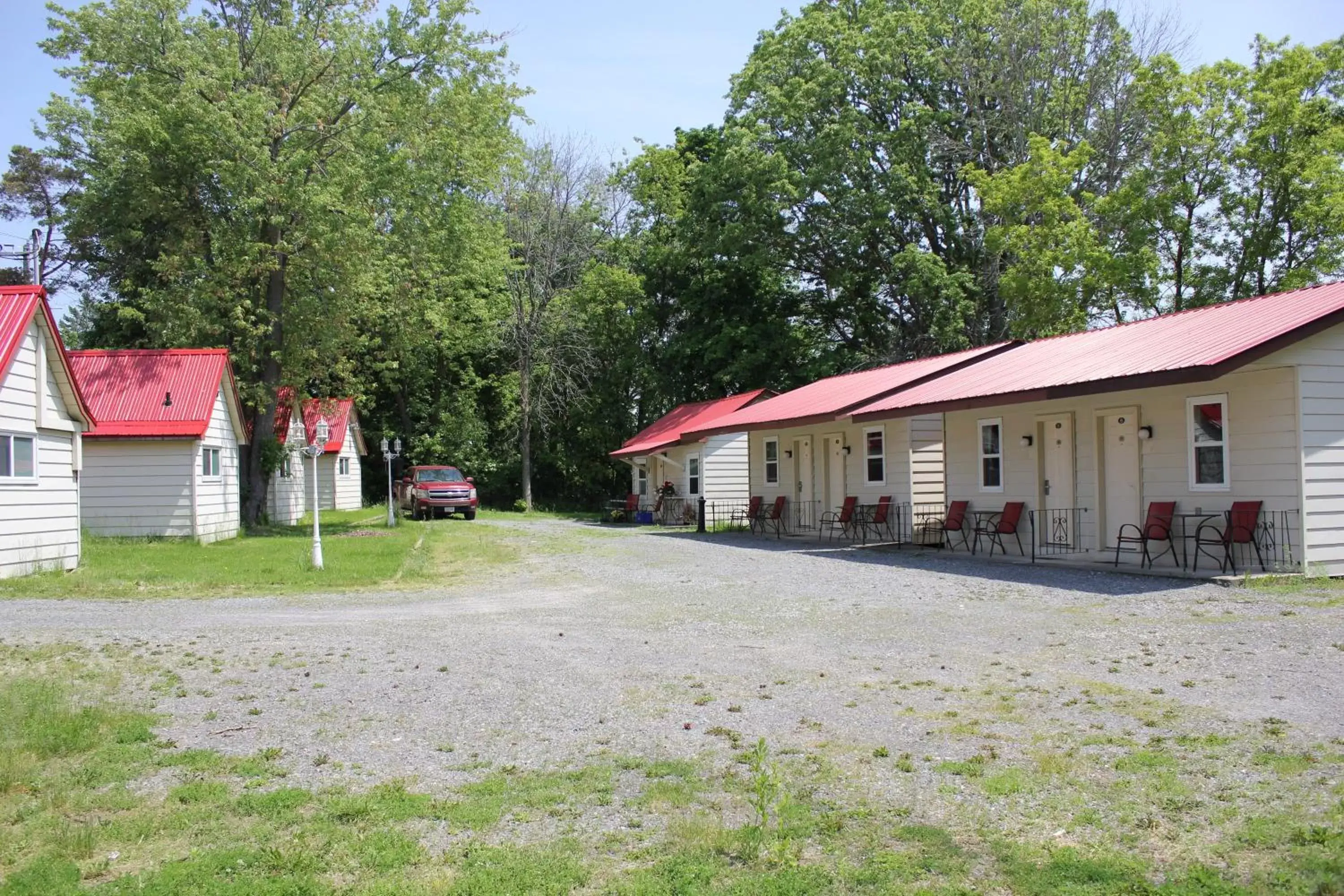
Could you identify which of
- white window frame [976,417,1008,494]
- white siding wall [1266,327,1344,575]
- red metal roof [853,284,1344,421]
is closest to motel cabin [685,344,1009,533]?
red metal roof [853,284,1344,421]

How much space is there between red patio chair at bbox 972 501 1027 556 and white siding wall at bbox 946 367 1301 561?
16cm

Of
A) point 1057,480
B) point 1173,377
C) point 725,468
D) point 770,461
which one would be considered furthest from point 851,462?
point 1173,377

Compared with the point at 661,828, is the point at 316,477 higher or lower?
higher

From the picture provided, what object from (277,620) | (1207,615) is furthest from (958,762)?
(277,620)

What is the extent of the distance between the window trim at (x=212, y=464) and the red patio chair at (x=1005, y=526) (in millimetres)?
17028

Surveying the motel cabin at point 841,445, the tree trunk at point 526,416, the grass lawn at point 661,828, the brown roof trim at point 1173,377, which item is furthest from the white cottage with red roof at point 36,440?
the tree trunk at point 526,416

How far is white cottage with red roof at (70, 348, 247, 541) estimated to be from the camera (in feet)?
74.8

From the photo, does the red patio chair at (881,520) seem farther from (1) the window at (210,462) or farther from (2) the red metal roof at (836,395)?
(1) the window at (210,462)

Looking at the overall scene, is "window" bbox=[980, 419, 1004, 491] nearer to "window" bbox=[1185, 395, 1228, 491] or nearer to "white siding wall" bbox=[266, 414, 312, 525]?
"window" bbox=[1185, 395, 1228, 491]

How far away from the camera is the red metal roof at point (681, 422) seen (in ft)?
107

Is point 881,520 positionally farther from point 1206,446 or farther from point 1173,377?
point 1173,377

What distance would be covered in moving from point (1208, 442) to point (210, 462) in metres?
20.8

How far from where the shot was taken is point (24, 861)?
4391mm

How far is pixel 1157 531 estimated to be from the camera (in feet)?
48.0
